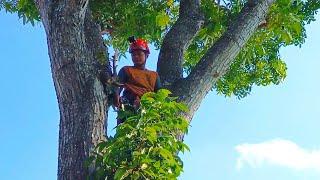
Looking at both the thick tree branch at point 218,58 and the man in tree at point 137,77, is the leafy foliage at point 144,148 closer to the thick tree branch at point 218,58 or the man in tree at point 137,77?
the man in tree at point 137,77

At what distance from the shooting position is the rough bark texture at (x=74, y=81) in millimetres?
4742

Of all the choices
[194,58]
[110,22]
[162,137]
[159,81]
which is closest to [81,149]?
[162,137]

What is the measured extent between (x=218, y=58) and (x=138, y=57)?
759 mm

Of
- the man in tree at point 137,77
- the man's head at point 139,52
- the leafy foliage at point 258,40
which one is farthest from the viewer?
the leafy foliage at point 258,40

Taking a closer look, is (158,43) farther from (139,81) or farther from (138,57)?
(139,81)

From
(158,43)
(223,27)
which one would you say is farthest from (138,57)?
(158,43)

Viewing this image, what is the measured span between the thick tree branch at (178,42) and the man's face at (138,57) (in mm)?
279

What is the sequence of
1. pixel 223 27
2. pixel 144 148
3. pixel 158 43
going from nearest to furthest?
1. pixel 144 148
2. pixel 223 27
3. pixel 158 43

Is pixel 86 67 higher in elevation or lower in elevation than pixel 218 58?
lower

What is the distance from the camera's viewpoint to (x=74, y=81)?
5.01 metres

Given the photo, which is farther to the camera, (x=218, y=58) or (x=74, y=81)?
(x=218, y=58)

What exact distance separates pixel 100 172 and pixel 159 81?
57.7 inches

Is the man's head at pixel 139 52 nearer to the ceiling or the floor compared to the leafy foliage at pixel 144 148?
nearer to the ceiling

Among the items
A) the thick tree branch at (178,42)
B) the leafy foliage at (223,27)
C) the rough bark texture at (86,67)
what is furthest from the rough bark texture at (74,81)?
the leafy foliage at (223,27)
